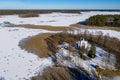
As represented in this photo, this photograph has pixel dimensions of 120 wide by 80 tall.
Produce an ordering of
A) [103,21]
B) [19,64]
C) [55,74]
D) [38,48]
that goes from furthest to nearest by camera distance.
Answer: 1. [103,21]
2. [38,48]
3. [19,64]
4. [55,74]

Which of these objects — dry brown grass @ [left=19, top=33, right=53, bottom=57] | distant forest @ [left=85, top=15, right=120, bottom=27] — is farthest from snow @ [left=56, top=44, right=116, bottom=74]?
distant forest @ [left=85, top=15, right=120, bottom=27]

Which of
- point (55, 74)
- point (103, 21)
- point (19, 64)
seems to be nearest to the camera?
point (55, 74)

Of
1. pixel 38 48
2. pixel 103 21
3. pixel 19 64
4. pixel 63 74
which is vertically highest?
pixel 63 74

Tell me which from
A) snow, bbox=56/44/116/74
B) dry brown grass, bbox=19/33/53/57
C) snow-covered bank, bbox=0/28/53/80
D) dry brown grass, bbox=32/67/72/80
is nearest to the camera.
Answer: dry brown grass, bbox=32/67/72/80

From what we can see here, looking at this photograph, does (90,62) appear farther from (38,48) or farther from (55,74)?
(38,48)

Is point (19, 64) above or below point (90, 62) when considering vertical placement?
above

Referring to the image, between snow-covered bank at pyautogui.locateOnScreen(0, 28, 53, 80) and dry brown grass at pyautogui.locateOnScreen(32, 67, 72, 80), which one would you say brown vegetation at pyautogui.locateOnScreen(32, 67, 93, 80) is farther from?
snow-covered bank at pyautogui.locateOnScreen(0, 28, 53, 80)

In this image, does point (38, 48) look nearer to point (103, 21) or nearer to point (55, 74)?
point (55, 74)

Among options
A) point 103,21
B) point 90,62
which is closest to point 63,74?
point 90,62

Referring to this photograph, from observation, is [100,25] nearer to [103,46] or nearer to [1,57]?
[103,46]

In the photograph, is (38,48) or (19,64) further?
(38,48)

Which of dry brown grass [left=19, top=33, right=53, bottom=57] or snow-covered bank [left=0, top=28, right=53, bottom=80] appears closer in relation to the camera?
snow-covered bank [left=0, top=28, right=53, bottom=80]

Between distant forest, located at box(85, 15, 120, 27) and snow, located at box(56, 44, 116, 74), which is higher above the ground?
snow, located at box(56, 44, 116, 74)
